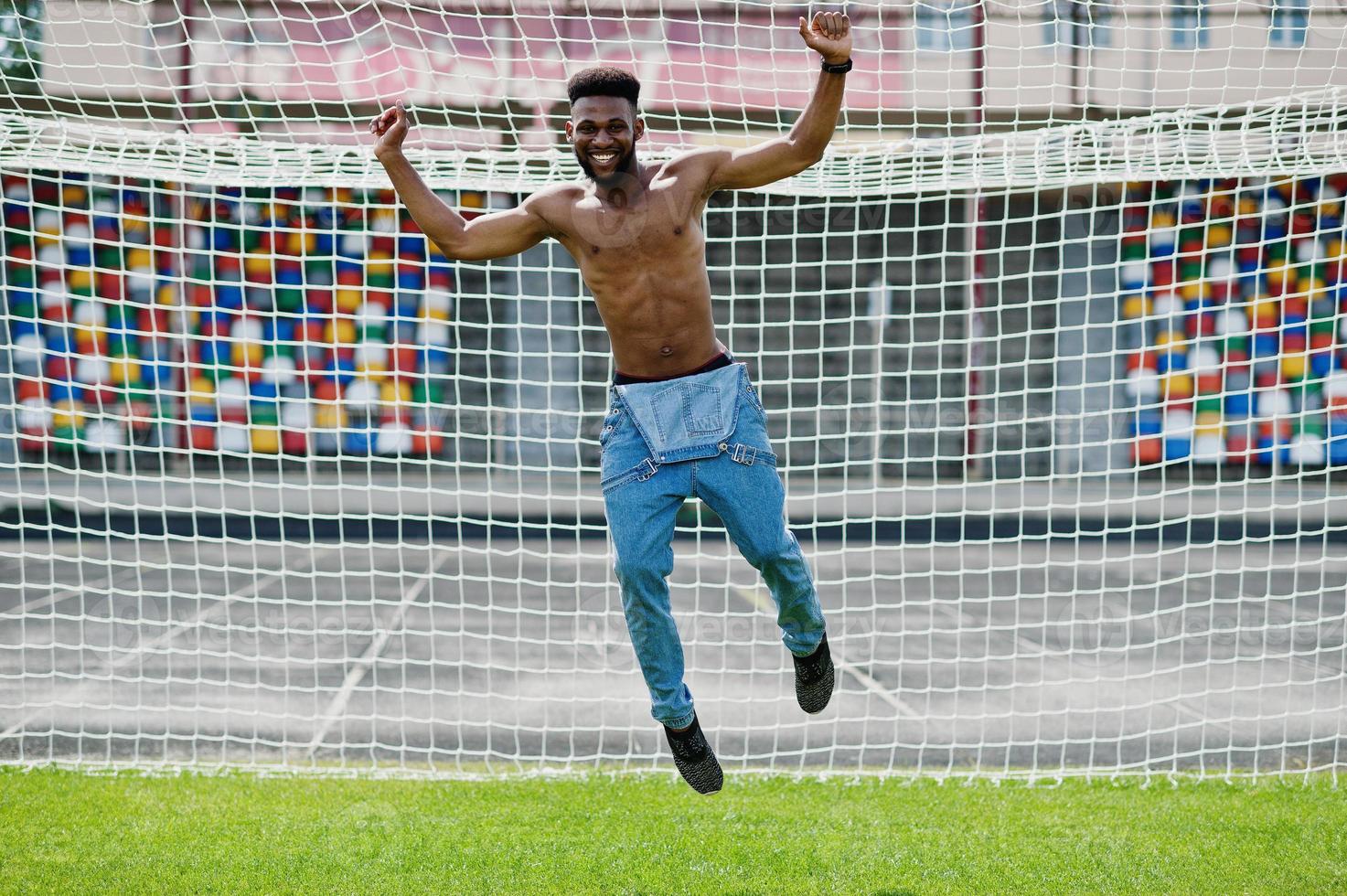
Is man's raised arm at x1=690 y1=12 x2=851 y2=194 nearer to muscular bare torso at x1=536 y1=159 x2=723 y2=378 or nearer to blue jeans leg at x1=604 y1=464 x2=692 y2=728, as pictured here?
muscular bare torso at x1=536 y1=159 x2=723 y2=378

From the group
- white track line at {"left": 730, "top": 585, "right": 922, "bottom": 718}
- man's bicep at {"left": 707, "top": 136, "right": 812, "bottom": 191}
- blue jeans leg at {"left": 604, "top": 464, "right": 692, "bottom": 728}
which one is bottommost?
white track line at {"left": 730, "top": 585, "right": 922, "bottom": 718}

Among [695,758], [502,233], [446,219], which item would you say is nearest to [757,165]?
[502,233]

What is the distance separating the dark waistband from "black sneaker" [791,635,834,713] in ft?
3.08

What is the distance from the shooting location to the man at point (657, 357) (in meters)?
3.26

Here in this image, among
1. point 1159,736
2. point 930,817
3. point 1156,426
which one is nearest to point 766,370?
point 1156,426

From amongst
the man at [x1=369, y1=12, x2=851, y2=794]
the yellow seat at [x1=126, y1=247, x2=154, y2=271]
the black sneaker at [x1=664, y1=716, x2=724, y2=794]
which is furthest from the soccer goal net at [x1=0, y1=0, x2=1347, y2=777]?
the black sneaker at [x1=664, y1=716, x2=724, y2=794]

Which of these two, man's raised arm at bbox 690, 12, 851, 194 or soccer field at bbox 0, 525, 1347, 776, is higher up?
man's raised arm at bbox 690, 12, 851, 194

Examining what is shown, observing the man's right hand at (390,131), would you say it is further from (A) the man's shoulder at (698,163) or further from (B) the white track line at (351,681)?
(B) the white track line at (351,681)

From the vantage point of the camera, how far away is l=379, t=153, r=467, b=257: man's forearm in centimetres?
314

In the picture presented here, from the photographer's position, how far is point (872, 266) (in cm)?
1449

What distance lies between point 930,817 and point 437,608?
498 cm

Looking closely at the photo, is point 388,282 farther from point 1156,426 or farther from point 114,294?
point 1156,426

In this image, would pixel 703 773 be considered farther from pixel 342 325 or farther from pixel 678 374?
pixel 342 325

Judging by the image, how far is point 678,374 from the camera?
11.1 ft
